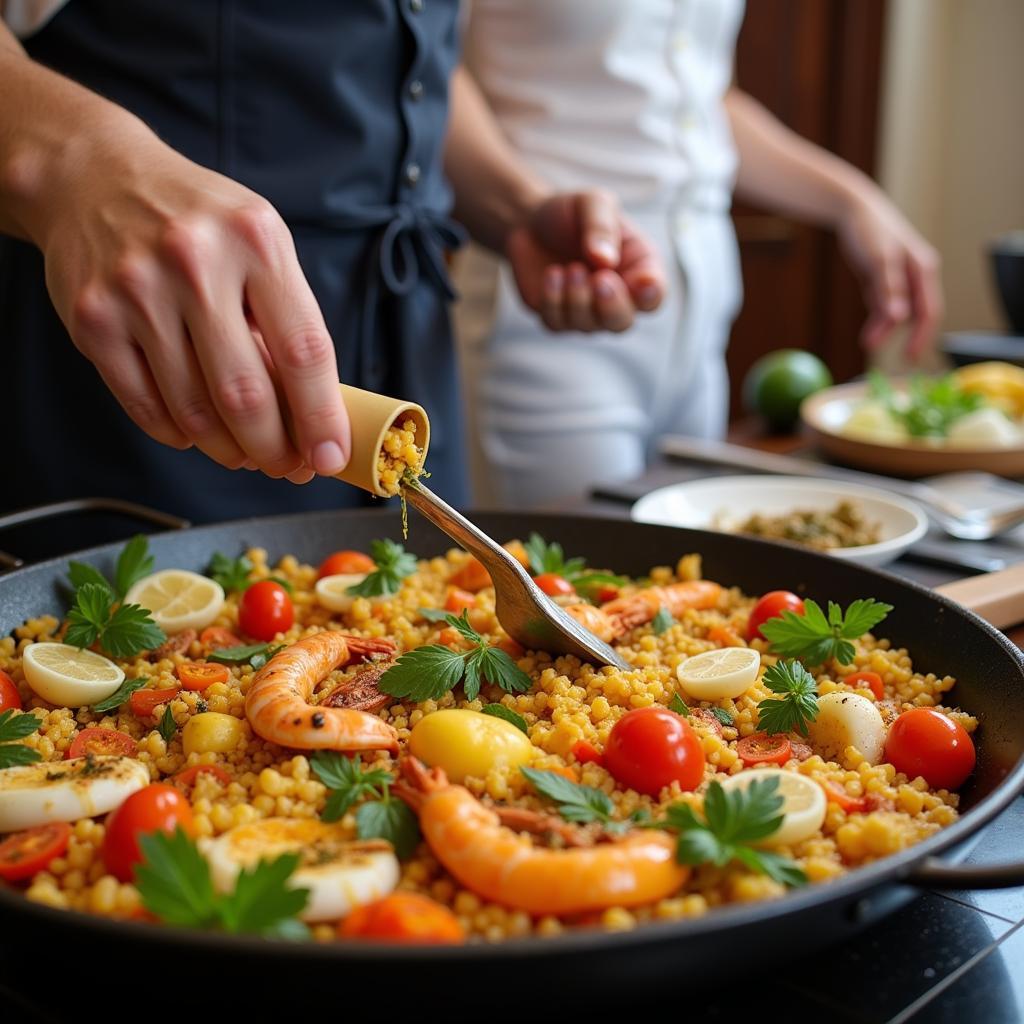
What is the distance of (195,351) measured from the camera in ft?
3.65

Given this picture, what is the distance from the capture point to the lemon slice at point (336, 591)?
1557 millimetres

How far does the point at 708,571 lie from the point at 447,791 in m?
0.81

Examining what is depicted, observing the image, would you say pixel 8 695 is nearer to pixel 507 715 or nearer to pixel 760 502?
pixel 507 715

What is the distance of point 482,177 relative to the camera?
→ 2480 millimetres

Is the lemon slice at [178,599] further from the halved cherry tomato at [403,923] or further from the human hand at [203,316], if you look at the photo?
the halved cherry tomato at [403,923]

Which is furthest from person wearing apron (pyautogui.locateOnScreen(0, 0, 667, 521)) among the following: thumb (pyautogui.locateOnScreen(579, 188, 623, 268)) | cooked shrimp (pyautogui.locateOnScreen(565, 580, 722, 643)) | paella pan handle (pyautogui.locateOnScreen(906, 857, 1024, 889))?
paella pan handle (pyautogui.locateOnScreen(906, 857, 1024, 889))

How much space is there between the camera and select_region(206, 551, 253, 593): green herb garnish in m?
1.60

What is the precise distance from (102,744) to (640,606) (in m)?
0.67

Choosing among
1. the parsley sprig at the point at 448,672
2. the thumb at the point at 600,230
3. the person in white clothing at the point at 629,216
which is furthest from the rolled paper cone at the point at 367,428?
the person in white clothing at the point at 629,216

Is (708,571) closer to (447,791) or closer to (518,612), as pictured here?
(518,612)

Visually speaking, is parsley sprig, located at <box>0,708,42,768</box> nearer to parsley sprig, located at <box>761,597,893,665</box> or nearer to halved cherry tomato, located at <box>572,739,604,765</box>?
halved cherry tomato, located at <box>572,739,604,765</box>

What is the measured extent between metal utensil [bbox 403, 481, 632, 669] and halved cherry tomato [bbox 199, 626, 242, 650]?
0.31 metres

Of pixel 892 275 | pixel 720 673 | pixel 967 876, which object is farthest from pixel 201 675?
pixel 892 275

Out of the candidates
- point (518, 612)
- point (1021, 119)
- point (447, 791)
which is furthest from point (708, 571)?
point (1021, 119)
